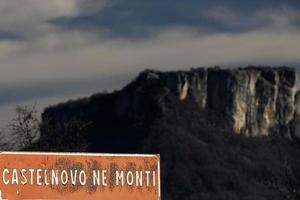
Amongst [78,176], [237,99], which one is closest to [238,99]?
[237,99]

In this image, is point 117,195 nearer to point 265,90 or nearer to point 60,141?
point 60,141

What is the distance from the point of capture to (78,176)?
14156 millimetres

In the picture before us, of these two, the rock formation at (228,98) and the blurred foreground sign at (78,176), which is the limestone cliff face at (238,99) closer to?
the rock formation at (228,98)

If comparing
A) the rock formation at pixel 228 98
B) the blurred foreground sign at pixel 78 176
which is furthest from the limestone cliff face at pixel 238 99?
the blurred foreground sign at pixel 78 176

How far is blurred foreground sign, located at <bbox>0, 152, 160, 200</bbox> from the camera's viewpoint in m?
13.5

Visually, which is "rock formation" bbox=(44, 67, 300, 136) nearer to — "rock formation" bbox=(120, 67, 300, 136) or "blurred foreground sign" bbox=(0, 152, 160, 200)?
"rock formation" bbox=(120, 67, 300, 136)

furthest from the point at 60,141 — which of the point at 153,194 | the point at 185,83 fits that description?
the point at 185,83

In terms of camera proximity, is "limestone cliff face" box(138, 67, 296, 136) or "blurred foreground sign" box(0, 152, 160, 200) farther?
"limestone cliff face" box(138, 67, 296, 136)

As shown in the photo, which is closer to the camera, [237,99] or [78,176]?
[78,176]

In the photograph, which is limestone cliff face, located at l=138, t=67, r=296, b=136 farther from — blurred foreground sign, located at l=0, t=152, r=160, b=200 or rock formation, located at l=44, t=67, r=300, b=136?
blurred foreground sign, located at l=0, t=152, r=160, b=200

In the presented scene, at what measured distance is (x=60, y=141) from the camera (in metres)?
34.8

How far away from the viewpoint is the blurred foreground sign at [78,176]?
1352cm

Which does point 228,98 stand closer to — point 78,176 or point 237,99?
point 237,99

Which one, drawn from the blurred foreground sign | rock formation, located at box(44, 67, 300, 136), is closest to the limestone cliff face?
rock formation, located at box(44, 67, 300, 136)
